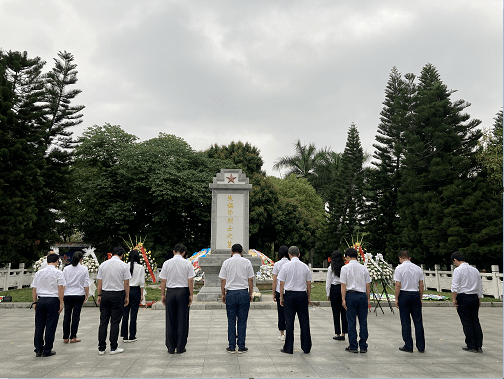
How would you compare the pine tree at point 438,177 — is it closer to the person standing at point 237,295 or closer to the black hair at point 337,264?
the black hair at point 337,264

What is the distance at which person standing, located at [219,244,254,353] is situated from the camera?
19.2 feet

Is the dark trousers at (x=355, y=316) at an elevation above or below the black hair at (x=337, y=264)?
below

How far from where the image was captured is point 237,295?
19.4ft

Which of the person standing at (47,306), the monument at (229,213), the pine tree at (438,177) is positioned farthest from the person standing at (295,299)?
the pine tree at (438,177)

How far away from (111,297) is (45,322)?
975 millimetres

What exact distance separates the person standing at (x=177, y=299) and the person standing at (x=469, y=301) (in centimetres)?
397

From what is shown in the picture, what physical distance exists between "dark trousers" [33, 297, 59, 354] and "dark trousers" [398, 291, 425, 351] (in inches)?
197

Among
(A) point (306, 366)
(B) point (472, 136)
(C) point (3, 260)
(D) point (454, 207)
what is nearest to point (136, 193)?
(C) point (3, 260)

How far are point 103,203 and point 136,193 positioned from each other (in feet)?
7.32

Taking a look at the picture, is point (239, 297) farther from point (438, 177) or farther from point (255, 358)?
point (438, 177)

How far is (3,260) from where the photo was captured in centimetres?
1905

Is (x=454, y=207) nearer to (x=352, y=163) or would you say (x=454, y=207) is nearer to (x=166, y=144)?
(x=352, y=163)

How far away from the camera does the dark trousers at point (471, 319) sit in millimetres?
5988

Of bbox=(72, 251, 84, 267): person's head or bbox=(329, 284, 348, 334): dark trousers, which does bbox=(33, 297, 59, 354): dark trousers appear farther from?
bbox=(329, 284, 348, 334): dark trousers
